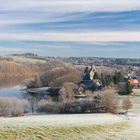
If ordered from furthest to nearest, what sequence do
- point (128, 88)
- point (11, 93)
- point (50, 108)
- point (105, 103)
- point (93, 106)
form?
point (11, 93) < point (128, 88) < point (50, 108) < point (93, 106) < point (105, 103)

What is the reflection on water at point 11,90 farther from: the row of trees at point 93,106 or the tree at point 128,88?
the row of trees at point 93,106

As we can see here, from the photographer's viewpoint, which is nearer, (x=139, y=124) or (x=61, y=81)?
(x=139, y=124)

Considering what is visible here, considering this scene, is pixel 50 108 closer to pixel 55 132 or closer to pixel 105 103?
pixel 105 103

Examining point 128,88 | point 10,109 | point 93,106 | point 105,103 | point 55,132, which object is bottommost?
point 10,109

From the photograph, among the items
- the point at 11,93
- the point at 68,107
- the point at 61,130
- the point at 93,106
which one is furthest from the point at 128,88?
the point at 61,130

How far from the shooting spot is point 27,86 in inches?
3078

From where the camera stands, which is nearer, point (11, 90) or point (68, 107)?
point (68, 107)

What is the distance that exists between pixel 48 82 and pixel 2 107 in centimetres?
4585

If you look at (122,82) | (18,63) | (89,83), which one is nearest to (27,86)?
(89,83)

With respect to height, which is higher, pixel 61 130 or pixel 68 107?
pixel 61 130

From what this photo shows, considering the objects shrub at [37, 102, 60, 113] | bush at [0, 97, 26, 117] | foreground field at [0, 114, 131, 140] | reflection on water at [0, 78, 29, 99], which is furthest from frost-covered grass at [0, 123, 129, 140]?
reflection on water at [0, 78, 29, 99]

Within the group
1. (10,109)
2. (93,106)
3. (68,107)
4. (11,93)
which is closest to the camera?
(93,106)

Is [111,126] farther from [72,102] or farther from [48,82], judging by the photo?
[48,82]

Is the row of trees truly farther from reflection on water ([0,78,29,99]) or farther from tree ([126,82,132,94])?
reflection on water ([0,78,29,99])
